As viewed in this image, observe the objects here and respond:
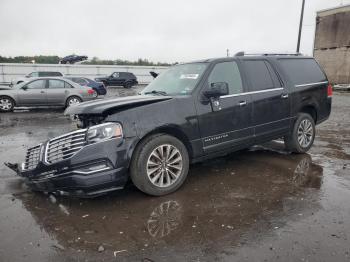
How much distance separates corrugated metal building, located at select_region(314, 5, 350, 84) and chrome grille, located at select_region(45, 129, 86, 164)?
32723mm

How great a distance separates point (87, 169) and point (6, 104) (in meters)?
12.1

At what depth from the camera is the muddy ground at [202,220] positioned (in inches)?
120

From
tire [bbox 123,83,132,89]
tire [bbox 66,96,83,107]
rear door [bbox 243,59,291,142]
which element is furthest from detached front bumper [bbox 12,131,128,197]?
tire [bbox 123,83,132,89]

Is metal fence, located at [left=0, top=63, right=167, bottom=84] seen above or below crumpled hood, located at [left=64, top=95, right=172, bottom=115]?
above

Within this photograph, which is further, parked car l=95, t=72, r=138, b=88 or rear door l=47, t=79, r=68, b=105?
parked car l=95, t=72, r=138, b=88

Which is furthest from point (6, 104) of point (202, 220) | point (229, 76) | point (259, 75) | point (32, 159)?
point (202, 220)

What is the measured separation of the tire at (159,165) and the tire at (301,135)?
8.61 ft

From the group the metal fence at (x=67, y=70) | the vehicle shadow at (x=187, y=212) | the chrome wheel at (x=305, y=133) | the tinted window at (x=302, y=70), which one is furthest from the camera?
the metal fence at (x=67, y=70)

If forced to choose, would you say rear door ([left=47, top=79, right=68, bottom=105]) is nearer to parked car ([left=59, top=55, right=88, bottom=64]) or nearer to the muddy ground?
the muddy ground

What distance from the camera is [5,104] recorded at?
14086 mm

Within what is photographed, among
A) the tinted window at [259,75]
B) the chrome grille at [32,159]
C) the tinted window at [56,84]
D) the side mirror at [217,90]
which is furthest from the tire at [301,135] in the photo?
the tinted window at [56,84]

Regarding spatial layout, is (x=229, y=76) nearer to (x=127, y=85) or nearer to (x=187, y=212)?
(x=187, y=212)

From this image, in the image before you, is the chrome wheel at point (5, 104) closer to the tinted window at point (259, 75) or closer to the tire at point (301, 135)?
the tinted window at point (259, 75)

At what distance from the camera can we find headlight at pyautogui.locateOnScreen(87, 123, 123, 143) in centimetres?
389
